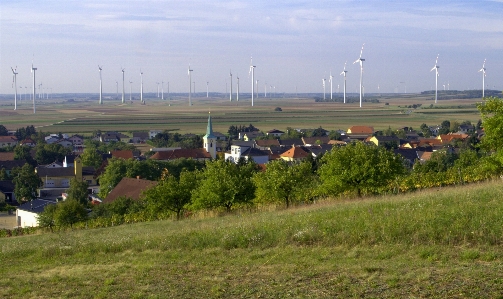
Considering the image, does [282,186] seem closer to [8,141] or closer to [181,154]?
[181,154]

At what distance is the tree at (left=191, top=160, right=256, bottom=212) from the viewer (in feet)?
83.7

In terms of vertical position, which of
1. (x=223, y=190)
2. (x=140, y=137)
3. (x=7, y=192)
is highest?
(x=223, y=190)

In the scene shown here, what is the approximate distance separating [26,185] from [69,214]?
2705 centimetres

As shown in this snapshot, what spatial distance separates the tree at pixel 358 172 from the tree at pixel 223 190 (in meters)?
3.24

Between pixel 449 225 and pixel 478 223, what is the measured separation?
1.72 ft

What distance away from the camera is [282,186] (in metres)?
25.4

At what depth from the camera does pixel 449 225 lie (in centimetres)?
1213

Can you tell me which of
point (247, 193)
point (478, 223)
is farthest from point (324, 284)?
point (247, 193)

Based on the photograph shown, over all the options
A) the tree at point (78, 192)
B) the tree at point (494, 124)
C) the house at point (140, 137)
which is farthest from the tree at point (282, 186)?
the house at point (140, 137)

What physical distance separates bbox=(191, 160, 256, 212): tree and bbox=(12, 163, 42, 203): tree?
30.8m

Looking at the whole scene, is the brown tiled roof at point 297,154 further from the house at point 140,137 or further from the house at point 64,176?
the house at point 140,137

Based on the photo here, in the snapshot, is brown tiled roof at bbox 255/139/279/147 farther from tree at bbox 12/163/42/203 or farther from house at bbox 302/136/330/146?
tree at bbox 12/163/42/203

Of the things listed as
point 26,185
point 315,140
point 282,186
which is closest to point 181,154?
point 26,185

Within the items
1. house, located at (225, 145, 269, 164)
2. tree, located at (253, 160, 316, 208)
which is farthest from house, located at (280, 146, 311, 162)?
tree, located at (253, 160, 316, 208)
